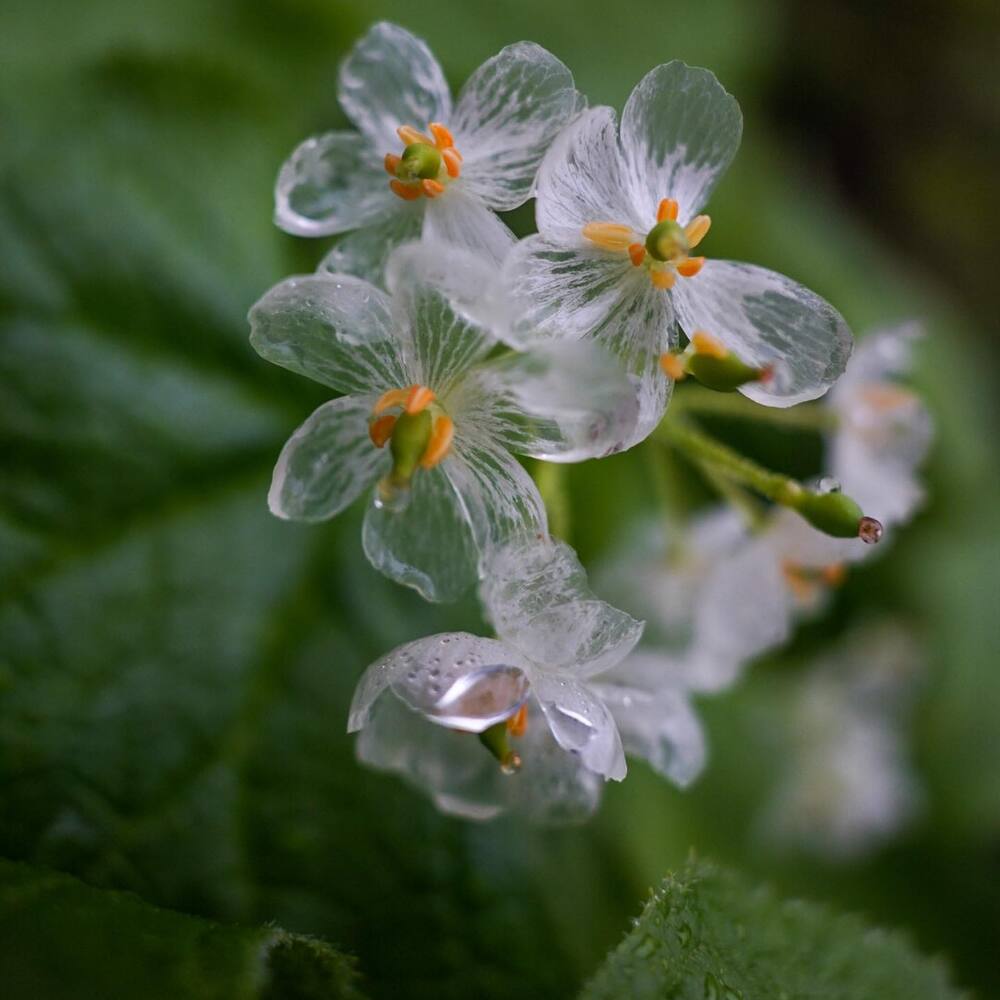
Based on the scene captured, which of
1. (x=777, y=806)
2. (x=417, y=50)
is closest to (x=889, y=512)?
(x=417, y=50)

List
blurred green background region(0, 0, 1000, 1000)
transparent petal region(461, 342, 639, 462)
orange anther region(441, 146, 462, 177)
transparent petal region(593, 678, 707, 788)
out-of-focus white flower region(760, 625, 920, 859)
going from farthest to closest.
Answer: out-of-focus white flower region(760, 625, 920, 859)
blurred green background region(0, 0, 1000, 1000)
transparent petal region(593, 678, 707, 788)
orange anther region(441, 146, 462, 177)
transparent petal region(461, 342, 639, 462)

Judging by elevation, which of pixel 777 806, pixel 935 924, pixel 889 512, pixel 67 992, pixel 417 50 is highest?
pixel 417 50

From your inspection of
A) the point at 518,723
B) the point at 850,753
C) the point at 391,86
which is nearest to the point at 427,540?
the point at 518,723

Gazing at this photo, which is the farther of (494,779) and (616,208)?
(494,779)

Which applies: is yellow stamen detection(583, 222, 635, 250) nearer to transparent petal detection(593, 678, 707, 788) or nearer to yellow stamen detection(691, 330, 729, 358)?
yellow stamen detection(691, 330, 729, 358)

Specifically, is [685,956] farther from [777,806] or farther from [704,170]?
[777,806]

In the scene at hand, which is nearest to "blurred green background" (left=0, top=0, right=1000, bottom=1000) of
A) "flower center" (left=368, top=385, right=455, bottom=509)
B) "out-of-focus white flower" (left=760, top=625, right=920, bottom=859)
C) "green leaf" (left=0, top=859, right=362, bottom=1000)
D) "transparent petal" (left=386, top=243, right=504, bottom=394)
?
"out-of-focus white flower" (left=760, top=625, right=920, bottom=859)
